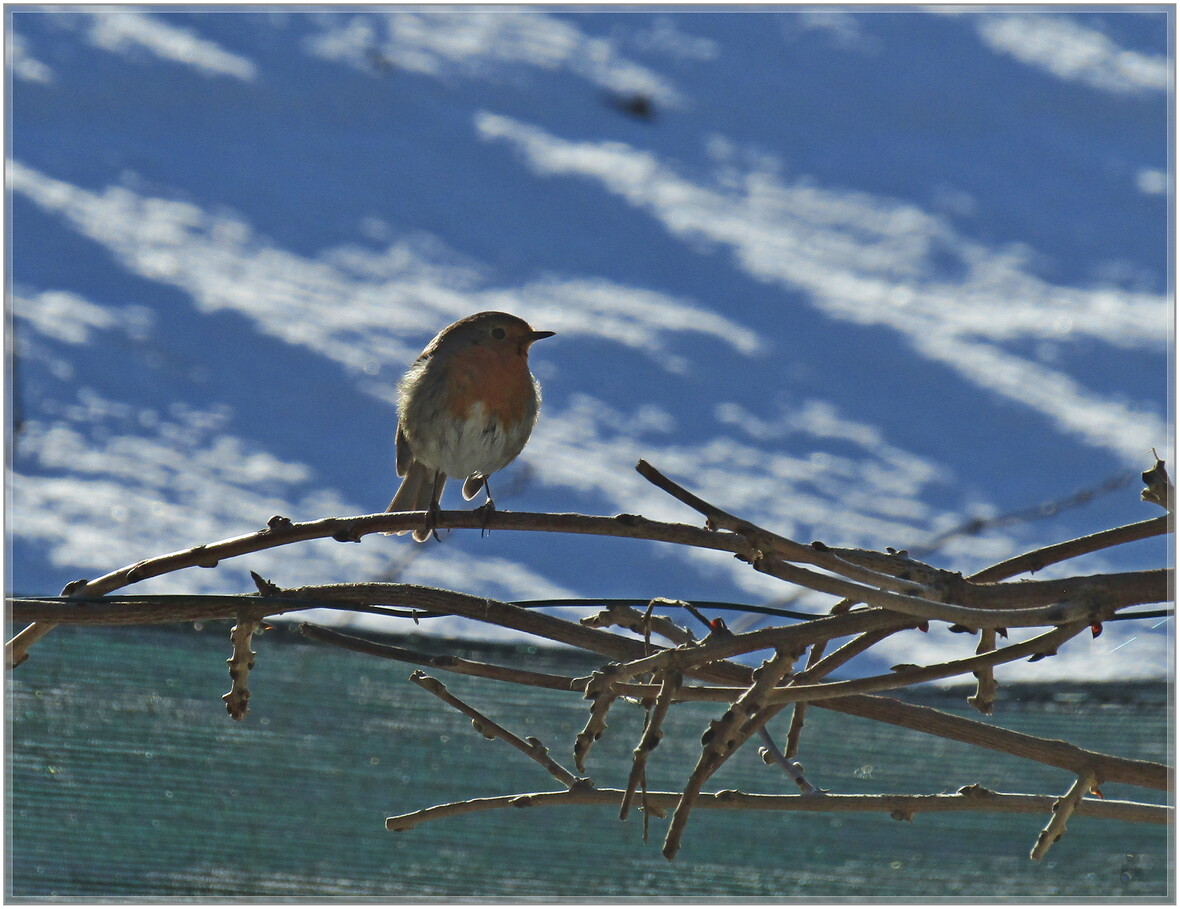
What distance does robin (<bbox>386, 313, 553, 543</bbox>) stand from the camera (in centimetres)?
348

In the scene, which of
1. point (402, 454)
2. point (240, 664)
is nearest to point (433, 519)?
point (240, 664)

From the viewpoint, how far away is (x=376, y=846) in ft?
10.7

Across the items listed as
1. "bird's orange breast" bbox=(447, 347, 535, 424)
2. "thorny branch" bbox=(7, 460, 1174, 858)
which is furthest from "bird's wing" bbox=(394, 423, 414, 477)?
"thorny branch" bbox=(7, 460, 1174, 858)

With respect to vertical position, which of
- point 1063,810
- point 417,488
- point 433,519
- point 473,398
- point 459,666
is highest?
point 473,398

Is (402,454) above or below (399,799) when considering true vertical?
above

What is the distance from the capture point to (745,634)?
4.95ft

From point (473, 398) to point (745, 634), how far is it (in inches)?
80.7

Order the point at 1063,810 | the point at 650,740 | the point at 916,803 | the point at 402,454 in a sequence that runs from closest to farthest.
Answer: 1. the point at 650,740
2. the point at 1063,810
3. the point at 916,803
4. the point at 402,454

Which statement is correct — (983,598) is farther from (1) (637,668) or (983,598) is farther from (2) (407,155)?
(2) (407,155)

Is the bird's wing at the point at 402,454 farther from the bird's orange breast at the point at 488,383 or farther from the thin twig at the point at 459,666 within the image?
the thin twig at the point at 459,666

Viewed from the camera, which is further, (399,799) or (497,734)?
(399,799)

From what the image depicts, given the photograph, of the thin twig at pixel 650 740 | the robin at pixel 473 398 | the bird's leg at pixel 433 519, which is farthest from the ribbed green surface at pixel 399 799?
the thin twig at pixel 650 740

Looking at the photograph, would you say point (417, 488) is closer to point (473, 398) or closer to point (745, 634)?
point (473, 398)

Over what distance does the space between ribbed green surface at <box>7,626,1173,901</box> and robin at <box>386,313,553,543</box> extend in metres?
0.63
